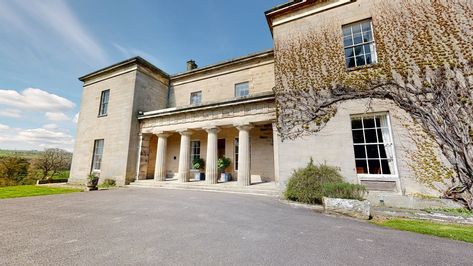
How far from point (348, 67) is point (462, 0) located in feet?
12.6

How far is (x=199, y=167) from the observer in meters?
11.6

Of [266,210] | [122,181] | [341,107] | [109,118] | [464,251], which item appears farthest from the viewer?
[109,118]

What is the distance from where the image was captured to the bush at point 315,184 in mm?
5340

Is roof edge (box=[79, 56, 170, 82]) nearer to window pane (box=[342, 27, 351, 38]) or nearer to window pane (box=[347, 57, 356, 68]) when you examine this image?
window pane (box=[342, 27, 351, 38])

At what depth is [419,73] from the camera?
6.09 meters

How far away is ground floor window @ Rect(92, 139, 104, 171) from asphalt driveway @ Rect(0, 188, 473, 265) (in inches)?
328

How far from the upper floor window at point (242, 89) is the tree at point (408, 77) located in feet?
13.3

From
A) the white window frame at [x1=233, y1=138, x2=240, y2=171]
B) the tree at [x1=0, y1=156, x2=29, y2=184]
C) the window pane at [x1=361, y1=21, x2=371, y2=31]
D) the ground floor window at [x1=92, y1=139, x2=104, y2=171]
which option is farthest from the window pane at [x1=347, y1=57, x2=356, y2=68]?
the tree at [x1=0, y1=156, x2=29, y2=184]

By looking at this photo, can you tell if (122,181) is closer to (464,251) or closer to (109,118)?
(109,118)

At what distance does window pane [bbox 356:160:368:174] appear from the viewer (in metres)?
6.43

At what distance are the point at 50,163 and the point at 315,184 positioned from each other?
2684 cm

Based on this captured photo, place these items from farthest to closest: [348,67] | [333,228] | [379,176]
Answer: [348,67] < [379,176] < [333,228]

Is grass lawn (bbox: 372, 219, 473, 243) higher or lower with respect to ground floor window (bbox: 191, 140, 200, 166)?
lower

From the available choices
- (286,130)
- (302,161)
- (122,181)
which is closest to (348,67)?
(286,130)
